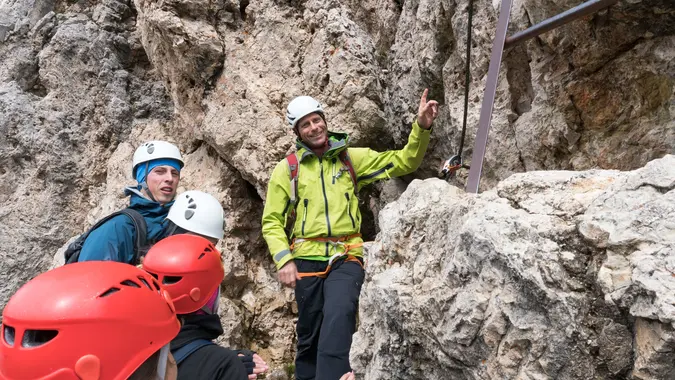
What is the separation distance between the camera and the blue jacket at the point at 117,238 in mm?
3348

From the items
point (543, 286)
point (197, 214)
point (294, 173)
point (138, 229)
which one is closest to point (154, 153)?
point (197, 214)

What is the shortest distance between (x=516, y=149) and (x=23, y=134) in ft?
29.4

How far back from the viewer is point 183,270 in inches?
129

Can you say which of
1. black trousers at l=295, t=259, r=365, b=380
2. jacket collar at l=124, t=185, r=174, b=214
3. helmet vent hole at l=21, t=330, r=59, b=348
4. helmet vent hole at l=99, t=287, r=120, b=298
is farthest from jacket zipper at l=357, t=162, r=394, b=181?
helmet vent hole at l=21, t=330, r=59, b=348

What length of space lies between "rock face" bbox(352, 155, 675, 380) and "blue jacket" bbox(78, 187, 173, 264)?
2065 mm

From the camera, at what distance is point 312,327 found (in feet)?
15.4

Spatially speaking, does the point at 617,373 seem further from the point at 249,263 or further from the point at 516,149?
the point at 249,263

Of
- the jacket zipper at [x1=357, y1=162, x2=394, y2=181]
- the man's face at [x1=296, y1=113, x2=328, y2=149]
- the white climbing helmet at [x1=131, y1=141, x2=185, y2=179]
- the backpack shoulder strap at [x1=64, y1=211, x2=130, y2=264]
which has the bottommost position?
the backpack shoulder strap at [x1=64, y1=211, x2=130, y2=264]

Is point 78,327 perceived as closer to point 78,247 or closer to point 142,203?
point 78,247

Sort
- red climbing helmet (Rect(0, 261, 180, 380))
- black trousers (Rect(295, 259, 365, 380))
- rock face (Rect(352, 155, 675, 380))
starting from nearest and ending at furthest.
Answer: rock face (Rect(352, 155, 675, 380))
red climbing helmet (Rect(0, 261, 180, 380))
black trousers (Rect(295, 259, 365, 380))

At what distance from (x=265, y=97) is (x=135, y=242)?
3.51 m

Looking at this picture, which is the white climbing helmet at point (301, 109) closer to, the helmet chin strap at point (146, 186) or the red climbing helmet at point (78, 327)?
the helmet chin strap at point (146, 186)

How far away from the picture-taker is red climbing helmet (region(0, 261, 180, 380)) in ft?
6.46

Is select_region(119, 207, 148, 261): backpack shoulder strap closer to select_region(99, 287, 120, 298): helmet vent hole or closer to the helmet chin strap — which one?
the helmet chin strap
